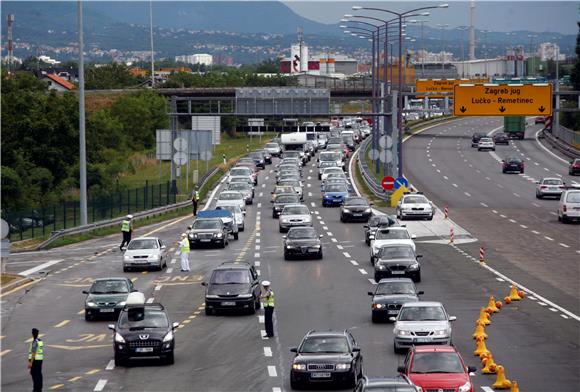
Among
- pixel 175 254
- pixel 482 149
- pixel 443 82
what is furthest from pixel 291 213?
pixel 482 149

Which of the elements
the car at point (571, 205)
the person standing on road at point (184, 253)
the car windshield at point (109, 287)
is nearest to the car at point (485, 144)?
the car at point (571, 205)

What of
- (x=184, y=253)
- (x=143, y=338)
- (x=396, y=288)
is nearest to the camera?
(x=143, y=338)

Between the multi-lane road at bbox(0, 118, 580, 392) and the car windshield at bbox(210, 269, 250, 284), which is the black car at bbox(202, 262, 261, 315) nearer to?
the car windshield at bbox(210, 269, 250, 284)

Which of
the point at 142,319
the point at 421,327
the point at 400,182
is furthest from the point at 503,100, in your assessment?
the point at 142,319

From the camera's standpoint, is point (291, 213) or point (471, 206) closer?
point (291, 213)

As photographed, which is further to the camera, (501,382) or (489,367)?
(489,367)

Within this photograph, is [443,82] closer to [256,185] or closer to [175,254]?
[256,185]

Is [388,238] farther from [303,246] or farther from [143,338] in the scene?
[143,338]

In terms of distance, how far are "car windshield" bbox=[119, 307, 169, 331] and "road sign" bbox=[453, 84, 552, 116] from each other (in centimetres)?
5365

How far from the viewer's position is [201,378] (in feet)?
91.6

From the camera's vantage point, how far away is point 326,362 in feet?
85.3

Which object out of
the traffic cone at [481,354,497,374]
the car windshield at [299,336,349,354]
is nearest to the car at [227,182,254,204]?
the traffic cone at [481,354,497,374]

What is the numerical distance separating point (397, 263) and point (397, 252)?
29.1 inches

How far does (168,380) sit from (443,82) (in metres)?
84.7
